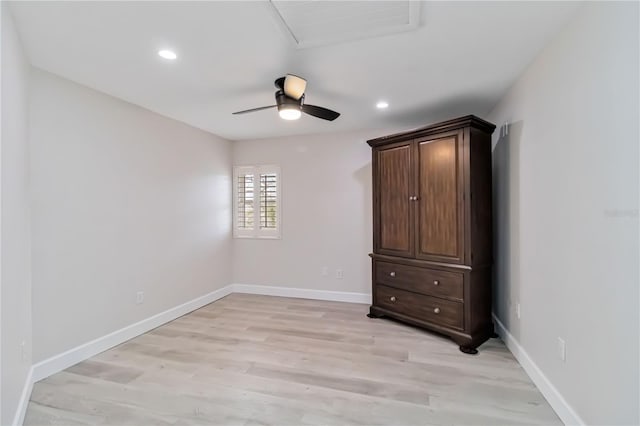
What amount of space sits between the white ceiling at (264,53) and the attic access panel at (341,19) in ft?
0.07

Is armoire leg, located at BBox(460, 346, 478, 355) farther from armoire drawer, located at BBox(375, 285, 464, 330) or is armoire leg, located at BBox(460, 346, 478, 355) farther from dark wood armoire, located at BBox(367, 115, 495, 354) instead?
armoire drawer, located at BBox(375, 285, 464, 330)

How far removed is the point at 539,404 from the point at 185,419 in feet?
7.37

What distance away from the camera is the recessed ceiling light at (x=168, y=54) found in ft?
7.16

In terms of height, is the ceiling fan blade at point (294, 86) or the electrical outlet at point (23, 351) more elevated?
the ceiling fan blade at point (294, 86)

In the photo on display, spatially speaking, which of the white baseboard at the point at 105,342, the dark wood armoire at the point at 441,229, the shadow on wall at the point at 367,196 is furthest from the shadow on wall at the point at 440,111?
the white baseboard at the point at 105,342

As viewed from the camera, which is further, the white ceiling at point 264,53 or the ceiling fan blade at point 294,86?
the ceiling fan blade at point 294,86

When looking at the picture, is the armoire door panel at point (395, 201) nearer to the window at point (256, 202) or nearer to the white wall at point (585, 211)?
the white wall at point (585, 211)

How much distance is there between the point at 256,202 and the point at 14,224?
10.4ft

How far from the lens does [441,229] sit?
3115 millimetres

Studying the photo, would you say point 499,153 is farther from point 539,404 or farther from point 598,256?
point 539,404

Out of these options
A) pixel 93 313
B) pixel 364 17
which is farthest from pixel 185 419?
pixel 364 17

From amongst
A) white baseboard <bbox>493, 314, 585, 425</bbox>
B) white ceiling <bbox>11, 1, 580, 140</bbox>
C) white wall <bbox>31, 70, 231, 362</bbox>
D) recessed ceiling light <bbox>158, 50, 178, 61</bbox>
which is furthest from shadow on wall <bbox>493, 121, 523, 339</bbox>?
white wall <bbox>31, 70, 231, 362</bbox>

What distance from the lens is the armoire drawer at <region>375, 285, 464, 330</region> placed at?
9.82ft

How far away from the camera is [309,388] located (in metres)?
2.28
